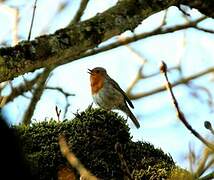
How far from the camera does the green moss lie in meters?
2.88

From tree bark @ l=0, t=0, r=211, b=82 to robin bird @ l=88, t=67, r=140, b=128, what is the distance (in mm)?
3397

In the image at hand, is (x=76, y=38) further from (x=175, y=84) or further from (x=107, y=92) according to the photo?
(x=175, y=84)

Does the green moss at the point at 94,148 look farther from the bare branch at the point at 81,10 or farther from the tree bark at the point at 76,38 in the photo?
the bare branch at the point at 81,10

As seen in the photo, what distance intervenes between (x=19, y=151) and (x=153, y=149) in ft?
6.46

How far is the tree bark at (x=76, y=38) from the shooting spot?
2307 millimetres

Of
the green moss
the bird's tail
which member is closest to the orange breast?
the bird's tail

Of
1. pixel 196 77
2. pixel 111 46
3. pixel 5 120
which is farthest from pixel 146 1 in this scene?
pixel 196 77

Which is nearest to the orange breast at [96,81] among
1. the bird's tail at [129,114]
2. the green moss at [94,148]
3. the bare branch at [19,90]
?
the bird's tail at [129,114]

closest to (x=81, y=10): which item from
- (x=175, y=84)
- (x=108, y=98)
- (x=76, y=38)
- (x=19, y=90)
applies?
(x=19, y=90)

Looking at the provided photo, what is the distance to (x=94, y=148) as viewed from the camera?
3.01m

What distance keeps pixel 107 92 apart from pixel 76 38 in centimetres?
379

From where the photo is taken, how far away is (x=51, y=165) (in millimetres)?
2881

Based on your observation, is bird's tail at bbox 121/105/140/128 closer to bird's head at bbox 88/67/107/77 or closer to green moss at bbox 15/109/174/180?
bird's head at bbox 88/67/107/77

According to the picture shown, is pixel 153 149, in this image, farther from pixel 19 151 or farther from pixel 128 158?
pixel 19 151
